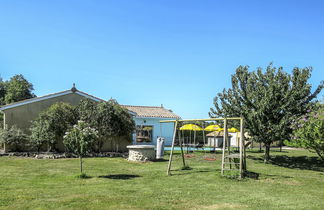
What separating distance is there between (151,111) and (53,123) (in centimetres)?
1627

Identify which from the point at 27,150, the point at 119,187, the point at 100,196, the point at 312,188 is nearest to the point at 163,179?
the point at 119,187

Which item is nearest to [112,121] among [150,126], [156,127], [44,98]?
[44,98]

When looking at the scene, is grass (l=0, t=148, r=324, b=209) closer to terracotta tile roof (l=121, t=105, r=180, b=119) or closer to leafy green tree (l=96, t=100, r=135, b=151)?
leafy green tree (l=96, t=100, r=135, b=151)

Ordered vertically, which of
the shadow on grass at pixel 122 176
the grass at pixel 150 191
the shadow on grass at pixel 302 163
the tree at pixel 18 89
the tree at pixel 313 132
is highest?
the tree at pixel 18 89

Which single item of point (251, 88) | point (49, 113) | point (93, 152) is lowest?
point (93, 152)

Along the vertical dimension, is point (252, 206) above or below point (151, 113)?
below

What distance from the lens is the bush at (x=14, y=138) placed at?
17.8m

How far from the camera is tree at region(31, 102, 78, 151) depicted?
1820 centimetres

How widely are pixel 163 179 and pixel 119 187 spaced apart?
2241mm

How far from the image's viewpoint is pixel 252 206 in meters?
6.73

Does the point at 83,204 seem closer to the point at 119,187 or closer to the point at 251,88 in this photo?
the point at 119,187

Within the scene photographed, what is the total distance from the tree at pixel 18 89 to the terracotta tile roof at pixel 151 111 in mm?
14784

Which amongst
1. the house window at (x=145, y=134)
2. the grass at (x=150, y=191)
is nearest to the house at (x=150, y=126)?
the house window at (x=145, y=134)

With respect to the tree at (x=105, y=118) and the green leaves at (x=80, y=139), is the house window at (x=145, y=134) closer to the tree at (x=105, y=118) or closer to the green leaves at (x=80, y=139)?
the tree at (x=105, y=118)
